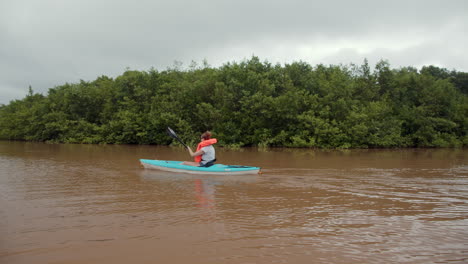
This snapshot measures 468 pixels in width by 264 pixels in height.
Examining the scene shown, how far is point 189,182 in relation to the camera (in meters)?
9.23

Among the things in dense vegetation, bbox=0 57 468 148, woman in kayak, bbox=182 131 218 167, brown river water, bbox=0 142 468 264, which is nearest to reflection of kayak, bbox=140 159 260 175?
woman in kayak, bbox=182 131 218 167

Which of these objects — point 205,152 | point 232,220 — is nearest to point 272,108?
point 205,152

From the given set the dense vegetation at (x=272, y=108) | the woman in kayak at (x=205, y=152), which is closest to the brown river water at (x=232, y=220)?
the woman in kayak at (x=205, y=152)

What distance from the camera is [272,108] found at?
25.4m

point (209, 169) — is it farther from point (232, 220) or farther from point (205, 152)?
point (232, 220)

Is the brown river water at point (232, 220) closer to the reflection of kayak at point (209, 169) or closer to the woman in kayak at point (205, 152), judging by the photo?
the reflection of kayak at point (209, 169)

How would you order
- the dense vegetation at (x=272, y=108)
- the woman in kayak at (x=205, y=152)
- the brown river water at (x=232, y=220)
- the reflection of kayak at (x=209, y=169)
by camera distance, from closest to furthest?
1. the brown river water at (x=232, y=220)
2. the reflection of kayak at (x=209, y=169)
3. the woman in kayak at (x=205, y=152)
4. the dense vegetation at (x=272, y=108)

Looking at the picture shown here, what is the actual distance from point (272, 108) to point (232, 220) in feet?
66.9

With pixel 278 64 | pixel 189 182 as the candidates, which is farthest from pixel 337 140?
pixel 189 182

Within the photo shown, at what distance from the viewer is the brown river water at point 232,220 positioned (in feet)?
13.4

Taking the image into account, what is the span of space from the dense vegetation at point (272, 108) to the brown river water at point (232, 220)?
1571 cm

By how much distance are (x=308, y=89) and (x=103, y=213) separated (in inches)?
900

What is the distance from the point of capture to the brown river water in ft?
13.4

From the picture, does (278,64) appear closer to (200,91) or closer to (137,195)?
(200,91)
